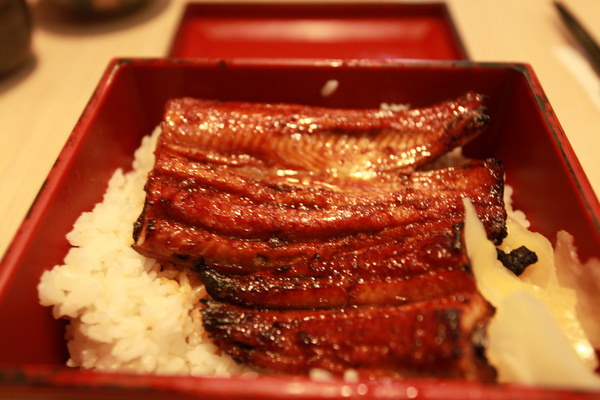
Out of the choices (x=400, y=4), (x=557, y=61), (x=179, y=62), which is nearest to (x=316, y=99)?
(x=179, y=62)

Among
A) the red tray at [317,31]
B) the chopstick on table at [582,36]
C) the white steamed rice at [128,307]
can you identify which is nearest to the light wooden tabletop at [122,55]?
the chopstick on table at [582,36]

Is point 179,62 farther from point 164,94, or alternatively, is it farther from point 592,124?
point 592,124

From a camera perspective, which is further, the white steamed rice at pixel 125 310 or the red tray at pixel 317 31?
the red tray at pixel 317 31

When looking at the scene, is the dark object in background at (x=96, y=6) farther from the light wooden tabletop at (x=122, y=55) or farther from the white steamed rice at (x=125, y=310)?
the white steamed rice at (x=125, y=310)

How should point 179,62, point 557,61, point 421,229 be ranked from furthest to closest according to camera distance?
point 557,61, point 179,62, point 421,229

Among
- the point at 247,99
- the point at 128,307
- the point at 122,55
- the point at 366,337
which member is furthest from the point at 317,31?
the point at 366,337

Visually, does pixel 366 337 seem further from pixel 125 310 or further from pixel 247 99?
pixel 247 99

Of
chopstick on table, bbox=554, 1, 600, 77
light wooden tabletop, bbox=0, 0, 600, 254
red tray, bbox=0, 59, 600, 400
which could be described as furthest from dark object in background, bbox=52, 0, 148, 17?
chopstick on table, bbox=554, 1, 600, 77

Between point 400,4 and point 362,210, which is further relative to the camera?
point 400,4
